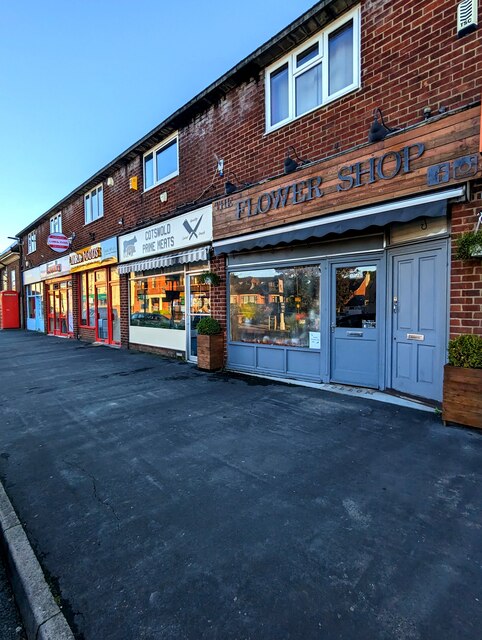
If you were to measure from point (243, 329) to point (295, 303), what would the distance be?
153 centimetres

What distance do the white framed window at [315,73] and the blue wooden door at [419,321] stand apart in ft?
10.1

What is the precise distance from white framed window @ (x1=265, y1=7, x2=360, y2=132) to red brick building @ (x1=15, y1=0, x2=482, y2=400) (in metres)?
0.03

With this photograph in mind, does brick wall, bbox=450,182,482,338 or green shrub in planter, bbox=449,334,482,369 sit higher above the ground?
brick wall, bbox=450,182,482,338

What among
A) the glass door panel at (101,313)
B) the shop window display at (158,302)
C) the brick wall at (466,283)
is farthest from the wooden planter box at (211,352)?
the glass door panel at (101,313)

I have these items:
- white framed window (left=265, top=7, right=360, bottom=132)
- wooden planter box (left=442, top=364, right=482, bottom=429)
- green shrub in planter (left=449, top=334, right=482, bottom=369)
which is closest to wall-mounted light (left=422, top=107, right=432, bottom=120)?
white framed window (left=265, top=7, right=360, bottom=132)

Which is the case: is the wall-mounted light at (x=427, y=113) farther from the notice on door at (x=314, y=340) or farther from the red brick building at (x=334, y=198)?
the notice on door at (x=314, y=340)

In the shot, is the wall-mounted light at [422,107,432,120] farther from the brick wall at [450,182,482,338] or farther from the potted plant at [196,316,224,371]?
the potted plant at [196,316,224,371]

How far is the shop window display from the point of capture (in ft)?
31.9

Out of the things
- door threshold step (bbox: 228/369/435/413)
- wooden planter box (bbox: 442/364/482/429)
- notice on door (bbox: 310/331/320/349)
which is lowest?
door threshold step (bbox: 228/369/435/413)

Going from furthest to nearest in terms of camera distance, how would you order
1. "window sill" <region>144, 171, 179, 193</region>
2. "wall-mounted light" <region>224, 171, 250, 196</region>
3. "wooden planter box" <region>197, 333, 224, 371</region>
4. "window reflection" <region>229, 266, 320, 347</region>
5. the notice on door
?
"window sill" <region>144, 171, 179, 193</region> → "wooden planter box" <region>197, 333, 224, 371</region> → "wall-mounted light" <region>224, 171, 250, 196</region> → "window reflection" <region>229, 266, 320, 347</region> → the notice on door

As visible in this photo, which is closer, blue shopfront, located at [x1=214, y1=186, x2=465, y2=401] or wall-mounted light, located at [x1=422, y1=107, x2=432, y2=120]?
wall-mounted light, located at [x1=422, y1=107, x2=432, y2=120]

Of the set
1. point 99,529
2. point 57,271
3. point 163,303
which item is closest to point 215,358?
point 163,303

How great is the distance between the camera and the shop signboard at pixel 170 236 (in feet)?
26.9

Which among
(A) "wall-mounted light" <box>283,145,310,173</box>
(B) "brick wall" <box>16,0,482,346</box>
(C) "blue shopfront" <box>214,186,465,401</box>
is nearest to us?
(B) "brick wall" <box>16,0,482,346</box>
